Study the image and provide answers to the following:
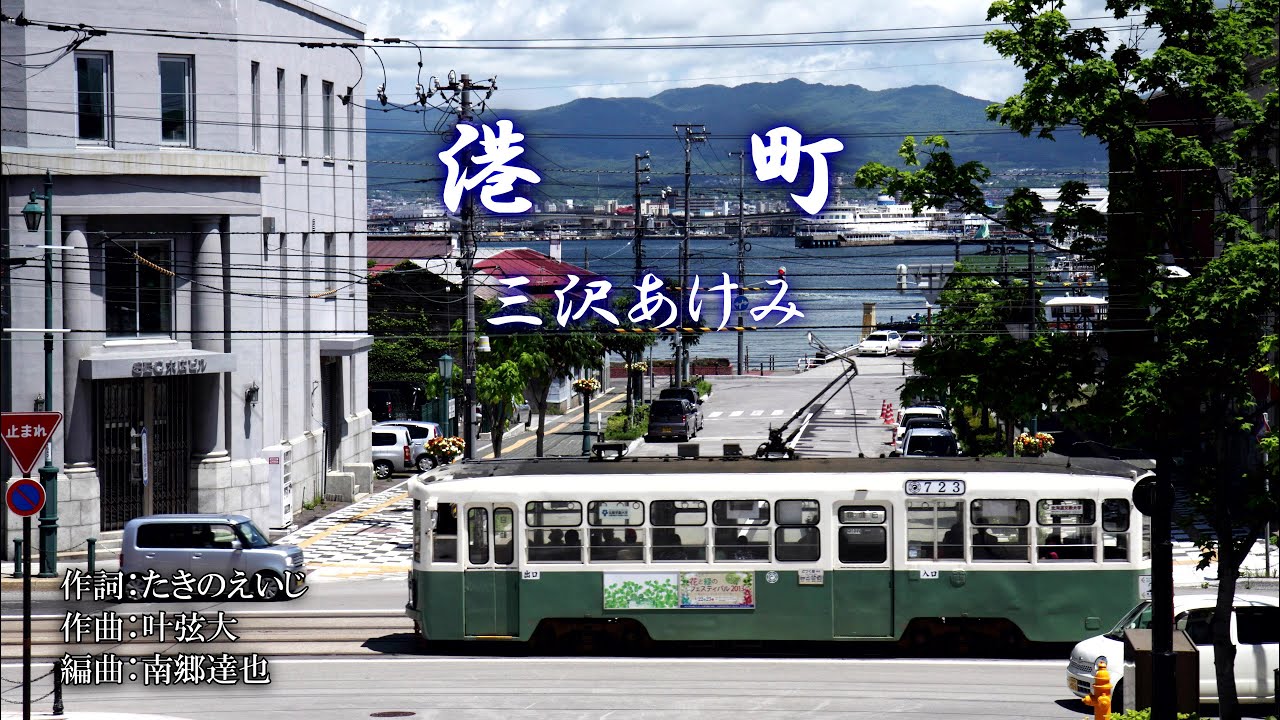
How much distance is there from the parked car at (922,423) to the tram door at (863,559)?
93.4 feet

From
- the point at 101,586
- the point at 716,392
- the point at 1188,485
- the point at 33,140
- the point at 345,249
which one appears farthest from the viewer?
the point at 716,392

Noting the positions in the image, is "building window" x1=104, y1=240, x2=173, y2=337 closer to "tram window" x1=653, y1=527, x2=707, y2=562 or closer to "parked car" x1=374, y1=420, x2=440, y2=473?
"parked car" x1=374, y1=420, x2=440, y2=473

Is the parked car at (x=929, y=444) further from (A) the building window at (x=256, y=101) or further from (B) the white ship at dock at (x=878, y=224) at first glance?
(A) the building window at (x=256, y=101)

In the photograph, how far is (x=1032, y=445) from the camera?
40500mm

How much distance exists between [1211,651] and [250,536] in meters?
18.4

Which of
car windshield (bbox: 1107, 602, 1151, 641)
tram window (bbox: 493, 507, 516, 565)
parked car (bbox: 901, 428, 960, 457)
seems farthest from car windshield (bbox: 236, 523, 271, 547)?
parked car (bbox: 901, 428, 960, 457)

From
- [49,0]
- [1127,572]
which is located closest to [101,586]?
[49,0]

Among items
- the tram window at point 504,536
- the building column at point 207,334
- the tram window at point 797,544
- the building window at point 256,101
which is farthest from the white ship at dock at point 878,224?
the building window at point 256,101

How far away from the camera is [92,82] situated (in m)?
34.4

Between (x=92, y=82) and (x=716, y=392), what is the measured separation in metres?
49.3

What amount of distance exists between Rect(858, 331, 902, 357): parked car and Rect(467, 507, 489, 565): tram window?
76.0 metres

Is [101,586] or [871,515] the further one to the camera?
[101,586]

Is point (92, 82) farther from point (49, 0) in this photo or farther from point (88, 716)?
point (88, 716)

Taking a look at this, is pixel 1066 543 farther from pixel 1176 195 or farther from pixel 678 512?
pixel 1176 195
